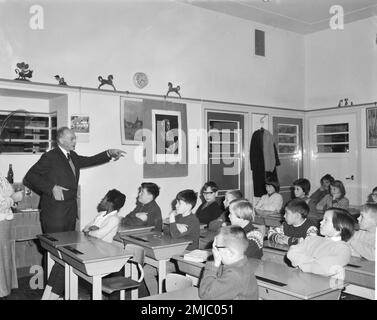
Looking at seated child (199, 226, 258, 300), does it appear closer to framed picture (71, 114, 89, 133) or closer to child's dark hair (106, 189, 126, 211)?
child's dark hair (106, 189, 126, 211)

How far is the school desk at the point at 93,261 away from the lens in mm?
2855

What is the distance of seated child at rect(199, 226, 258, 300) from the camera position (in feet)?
7.04

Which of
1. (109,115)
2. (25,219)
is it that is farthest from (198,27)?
(25,219)

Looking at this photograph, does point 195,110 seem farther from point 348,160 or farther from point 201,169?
point 348,160

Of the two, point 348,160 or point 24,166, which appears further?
point 348,160

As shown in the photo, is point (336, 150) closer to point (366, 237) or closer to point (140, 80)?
point (140, 80)

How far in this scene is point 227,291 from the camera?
214cm

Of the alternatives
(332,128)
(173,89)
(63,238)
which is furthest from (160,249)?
(332,128)

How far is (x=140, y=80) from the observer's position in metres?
5.48

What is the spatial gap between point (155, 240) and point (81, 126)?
2.03 m

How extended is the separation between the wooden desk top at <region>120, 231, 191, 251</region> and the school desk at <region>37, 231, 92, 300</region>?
0.42 meters

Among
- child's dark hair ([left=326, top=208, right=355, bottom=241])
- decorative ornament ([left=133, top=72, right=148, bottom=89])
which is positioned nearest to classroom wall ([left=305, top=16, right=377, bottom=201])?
decorative ornament ([left=133, top=72, right=148, bottom=89])
